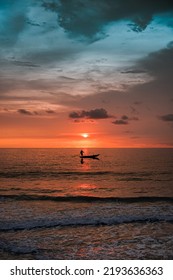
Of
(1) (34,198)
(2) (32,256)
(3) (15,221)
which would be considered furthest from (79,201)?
(2) (32,256)

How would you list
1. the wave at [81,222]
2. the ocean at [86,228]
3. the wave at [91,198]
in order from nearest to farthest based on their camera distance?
1. the ocean at [86,228]
2. the wave at [81,222]
3. the wave at [91,198]

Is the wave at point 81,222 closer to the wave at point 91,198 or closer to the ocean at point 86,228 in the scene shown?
the ocean at point 86,228

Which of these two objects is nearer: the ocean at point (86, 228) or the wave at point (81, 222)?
the ocean at point (86, 228)

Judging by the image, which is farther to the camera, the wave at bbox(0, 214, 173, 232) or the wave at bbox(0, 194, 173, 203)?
the wave at bbox(0, 194, 173, 203)

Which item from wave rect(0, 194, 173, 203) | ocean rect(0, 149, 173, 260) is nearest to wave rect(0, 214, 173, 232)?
ocean rect(0, 149, 173, 260)

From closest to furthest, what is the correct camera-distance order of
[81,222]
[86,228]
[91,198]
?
[86,228]
[81,222]
[91,198]

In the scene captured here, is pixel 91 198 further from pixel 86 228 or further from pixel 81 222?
pixel 86 228

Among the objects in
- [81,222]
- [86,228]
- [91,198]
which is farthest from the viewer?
[91,198]

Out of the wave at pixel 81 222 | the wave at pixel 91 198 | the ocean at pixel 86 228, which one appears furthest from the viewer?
the wave at pixel 91 198

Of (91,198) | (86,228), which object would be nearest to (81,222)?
(86,228)

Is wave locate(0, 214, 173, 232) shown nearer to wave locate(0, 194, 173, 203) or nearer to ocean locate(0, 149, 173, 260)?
ocean locate(0, 149, 173, 260)

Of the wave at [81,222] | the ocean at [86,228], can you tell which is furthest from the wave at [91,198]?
the wave at [81,222]

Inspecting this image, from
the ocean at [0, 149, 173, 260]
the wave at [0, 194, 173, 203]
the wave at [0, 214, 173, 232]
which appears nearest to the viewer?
the ocean at [0, 149, 173, 260]

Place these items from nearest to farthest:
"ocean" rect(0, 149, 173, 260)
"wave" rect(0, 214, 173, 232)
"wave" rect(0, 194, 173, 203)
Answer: "ocean" rect(0, 149, 173, 260)
"wave" rect(0, 214, 173, 232)
"wave" rect(0, 194, 173, 203)
